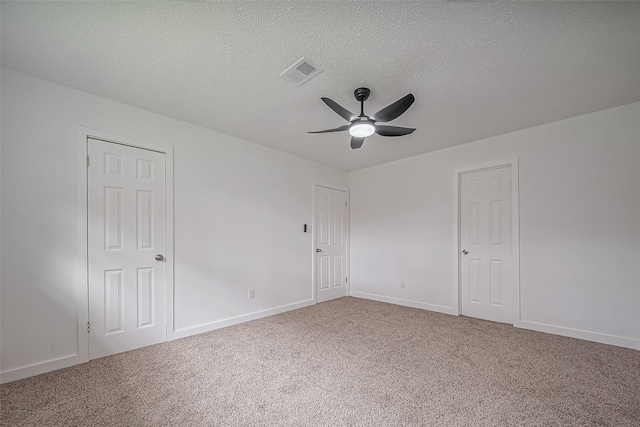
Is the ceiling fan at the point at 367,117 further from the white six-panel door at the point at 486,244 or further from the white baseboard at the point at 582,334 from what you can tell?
the white baseboard at the point at 582,334

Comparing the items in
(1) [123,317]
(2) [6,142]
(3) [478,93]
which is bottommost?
(1) [123,317]

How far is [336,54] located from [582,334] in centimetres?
379

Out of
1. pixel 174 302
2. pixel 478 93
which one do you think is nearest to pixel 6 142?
pixel 174 302

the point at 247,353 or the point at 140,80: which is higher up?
the point at 140,80

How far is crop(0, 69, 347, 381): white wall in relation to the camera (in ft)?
6.94

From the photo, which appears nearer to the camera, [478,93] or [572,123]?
[478,93]

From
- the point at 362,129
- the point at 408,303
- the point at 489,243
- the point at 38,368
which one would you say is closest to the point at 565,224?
the point at 489,243

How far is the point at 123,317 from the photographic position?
2.59 meters

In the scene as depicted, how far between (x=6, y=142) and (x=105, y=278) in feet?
4.35

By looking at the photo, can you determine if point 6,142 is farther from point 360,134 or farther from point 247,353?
point 360,134

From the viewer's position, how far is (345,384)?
2.02 m

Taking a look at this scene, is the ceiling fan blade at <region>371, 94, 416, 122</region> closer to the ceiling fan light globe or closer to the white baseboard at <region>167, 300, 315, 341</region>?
the ceiling fan light globe

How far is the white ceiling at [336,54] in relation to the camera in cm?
157

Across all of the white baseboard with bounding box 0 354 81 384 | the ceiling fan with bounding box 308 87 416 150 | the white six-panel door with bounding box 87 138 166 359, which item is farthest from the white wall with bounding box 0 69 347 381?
the ceiling fan with bounding box 308 87 416 150
